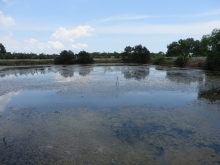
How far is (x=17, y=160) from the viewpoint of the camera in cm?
415

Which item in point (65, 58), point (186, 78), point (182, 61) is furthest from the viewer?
point (65, 58)

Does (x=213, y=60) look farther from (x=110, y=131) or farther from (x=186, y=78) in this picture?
(x=110, y=131)

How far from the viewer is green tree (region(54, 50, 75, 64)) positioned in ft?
128

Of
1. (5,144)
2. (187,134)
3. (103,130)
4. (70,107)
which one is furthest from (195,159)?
(70,107)

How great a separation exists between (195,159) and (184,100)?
5.41 metres

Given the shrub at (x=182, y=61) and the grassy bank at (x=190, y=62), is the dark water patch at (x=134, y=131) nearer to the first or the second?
the grassy bank at (x=190, y=62)

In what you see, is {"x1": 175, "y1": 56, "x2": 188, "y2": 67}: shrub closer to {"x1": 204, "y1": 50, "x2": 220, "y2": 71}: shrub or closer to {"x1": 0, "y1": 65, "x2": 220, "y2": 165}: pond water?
{"x1": 204, "y1": 50, "x2": 220, "y2": 71}: shrub

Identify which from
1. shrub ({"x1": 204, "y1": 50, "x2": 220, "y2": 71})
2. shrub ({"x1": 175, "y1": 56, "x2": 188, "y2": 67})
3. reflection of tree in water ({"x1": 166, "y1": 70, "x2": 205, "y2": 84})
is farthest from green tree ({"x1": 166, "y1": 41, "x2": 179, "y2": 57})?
reflection of tree in water ({"x1": 166, "y1": 70, "x2": 205, "y2": 84})

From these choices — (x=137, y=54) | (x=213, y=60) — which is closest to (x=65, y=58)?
(x=137, y=54)

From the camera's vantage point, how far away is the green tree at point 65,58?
38894 mm

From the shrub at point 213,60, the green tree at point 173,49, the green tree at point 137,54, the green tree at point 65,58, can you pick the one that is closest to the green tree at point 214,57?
the shrub at point 213,60

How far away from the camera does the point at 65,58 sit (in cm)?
3897

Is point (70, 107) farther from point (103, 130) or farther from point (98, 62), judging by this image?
point (98, 62)

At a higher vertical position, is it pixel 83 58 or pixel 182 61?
pixel 83 58
